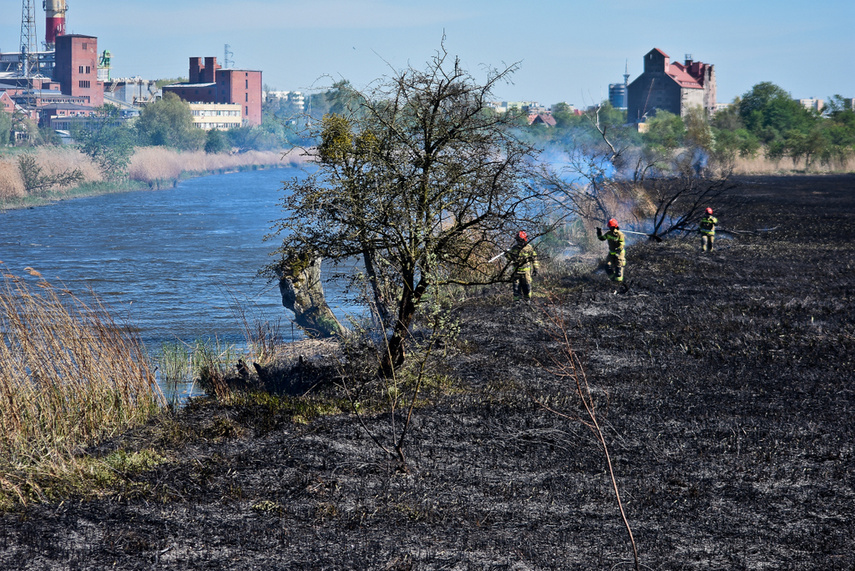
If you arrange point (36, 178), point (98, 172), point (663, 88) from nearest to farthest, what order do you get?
point (36, 178) → point (98, 172) → point (663, 88)

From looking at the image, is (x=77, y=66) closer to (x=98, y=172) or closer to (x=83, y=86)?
(x=83, y=86)

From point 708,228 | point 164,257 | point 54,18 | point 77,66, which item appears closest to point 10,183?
point 164,257

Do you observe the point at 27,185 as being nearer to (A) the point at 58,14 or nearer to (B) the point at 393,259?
(B) the point at 393,259

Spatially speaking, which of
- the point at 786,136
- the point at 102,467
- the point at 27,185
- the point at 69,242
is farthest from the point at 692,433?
the point at 786,136

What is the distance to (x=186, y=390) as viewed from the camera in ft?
43.1

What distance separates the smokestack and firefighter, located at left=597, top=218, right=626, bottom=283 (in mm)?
112878

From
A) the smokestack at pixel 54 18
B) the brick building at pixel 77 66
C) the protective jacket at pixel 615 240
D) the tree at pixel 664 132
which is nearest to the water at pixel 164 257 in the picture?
the protective jacket at pixel 615 240

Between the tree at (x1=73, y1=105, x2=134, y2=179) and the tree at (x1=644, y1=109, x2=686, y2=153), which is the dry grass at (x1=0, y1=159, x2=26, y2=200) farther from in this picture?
the tree at (x1=644, y1=109, x2=686, y2=153)

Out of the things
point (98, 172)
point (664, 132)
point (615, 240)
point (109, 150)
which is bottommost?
point (615, 240)

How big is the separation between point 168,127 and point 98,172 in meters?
22.5

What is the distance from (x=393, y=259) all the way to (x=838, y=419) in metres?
5.19

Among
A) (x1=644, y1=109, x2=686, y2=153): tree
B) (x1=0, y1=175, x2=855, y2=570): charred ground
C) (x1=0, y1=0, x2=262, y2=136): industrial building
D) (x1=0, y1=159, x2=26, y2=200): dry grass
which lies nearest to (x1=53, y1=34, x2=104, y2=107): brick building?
(x1=0, y1=0, x2=262, y2=136): industrial building

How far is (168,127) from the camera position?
84375mm

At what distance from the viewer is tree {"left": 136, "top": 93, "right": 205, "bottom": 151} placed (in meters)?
83.5
